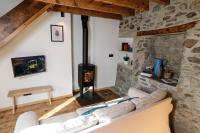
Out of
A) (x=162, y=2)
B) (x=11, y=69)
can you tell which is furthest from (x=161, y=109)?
A: (x=11, y=69)

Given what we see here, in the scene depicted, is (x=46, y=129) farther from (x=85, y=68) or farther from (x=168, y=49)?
(x=168, y=49)

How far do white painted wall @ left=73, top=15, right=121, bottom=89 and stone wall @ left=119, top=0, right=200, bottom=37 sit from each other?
668 millimetres

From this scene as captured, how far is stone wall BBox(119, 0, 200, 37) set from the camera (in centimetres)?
229

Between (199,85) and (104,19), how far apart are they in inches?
121

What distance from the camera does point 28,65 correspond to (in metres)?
3.28

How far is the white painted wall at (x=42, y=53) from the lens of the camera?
3.17 meters

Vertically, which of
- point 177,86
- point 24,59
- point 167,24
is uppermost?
point 167,24

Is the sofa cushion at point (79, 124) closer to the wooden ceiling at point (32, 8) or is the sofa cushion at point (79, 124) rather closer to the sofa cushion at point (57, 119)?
the sofa cushion at point (57, 119)

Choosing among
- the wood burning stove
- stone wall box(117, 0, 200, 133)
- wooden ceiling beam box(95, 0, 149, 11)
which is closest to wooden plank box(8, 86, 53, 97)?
the wood burning stove

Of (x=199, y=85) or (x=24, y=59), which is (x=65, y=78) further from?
(x=199, y=85)

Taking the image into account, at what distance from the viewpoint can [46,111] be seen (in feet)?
10.5

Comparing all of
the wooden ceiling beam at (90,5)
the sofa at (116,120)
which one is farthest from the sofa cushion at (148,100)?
the wooden ceiling beam at (90,5)

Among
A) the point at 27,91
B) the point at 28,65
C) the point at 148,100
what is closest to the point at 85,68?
the point at 28,65

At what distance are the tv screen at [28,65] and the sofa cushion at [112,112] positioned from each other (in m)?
2.30
